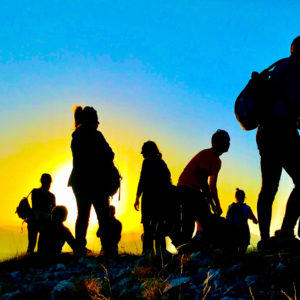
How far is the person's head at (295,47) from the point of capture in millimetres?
5041

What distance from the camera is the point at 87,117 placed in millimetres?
6633

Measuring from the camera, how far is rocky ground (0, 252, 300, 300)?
381cm

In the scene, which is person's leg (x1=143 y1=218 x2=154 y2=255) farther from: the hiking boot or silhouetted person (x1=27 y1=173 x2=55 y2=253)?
the hiking boot

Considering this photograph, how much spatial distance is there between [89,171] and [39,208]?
2.42 m

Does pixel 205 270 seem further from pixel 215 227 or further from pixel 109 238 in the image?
pixel 109 238

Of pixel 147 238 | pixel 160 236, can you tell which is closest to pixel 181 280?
pixel 160 236

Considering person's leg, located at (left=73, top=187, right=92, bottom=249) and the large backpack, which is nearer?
the large backpack

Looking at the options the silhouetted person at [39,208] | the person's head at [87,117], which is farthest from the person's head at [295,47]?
the silhouetted person at [39,208]

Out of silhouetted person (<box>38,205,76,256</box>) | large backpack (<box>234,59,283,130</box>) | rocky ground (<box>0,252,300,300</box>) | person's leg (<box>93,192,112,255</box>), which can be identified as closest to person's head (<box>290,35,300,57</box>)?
large backpack (<box>234,59,283,130</box>)

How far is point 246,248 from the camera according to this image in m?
5.35

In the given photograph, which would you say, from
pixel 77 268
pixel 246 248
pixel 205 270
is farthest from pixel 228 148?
pixel 77 268

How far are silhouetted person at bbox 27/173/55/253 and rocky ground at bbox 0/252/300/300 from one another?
1.88 metres

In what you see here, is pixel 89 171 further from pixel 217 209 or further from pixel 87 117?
pixel 217 209

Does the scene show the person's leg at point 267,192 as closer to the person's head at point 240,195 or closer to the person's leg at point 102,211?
the person's leg at point 102,211
